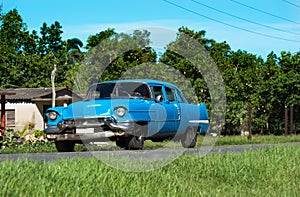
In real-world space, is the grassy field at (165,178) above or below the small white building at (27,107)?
below

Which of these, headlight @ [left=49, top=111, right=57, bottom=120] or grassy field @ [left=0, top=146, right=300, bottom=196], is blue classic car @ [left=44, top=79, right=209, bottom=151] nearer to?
headlight @ [left=49, top=111, right=57, bottom=120]

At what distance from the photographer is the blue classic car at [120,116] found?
14070 millimetres

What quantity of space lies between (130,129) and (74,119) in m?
1.52

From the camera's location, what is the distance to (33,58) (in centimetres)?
5712

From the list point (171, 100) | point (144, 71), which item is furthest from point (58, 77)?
point (171, 100)

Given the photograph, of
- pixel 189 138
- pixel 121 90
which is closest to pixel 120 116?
pixel 121 90

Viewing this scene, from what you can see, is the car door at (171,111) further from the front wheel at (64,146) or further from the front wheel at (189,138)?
the front wheel at (64,146)

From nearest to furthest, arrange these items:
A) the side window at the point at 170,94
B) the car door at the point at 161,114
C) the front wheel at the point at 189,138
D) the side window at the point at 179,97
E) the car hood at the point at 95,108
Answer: the car hood at the point at 95,108 < the car door at the point at 161,114 < the side window at the point at 170,94 < the side window at the point at 179,97 < the front wheel at the point at 189,138

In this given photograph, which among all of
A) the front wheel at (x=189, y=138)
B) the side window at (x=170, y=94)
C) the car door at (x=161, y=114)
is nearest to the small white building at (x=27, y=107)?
the front wheel at (x=189, y=138)

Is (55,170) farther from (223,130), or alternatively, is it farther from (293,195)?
(223,130)

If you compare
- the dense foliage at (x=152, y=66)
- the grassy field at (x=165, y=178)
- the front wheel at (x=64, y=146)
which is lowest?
the grassy field at (x=165, y=178)

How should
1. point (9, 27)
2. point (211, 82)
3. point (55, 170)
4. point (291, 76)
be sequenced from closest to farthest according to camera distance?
point (55, 170)
point (211, 82)
point (291, 76)
point (9, 27)

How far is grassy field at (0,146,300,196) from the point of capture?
7539mm

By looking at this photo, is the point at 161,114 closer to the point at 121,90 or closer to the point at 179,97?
the point at 121,90
